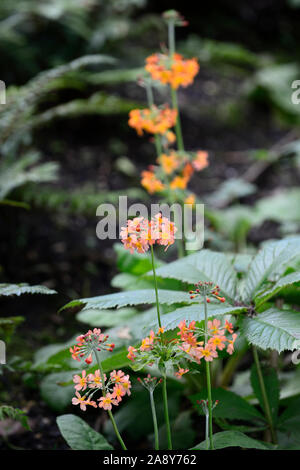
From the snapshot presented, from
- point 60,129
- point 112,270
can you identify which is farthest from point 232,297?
point 60,129

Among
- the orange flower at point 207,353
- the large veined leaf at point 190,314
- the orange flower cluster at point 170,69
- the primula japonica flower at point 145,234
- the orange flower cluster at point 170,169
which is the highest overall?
the orange flower cluster at point 170,69

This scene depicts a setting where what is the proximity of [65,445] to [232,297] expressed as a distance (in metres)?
0.72

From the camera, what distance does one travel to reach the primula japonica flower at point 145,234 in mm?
1021

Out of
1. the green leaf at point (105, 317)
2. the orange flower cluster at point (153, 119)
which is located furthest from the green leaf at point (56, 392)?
the orange flower cluster at point (153, 119)

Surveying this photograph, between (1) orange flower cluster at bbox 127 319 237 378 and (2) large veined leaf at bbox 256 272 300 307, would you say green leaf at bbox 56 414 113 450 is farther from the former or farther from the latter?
(2) large veined leaf at bbox 256 272 300 307

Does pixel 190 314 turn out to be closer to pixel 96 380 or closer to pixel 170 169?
pixel 96 380

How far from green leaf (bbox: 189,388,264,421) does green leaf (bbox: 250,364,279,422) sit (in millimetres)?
39

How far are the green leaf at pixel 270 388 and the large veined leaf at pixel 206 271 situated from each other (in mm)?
280

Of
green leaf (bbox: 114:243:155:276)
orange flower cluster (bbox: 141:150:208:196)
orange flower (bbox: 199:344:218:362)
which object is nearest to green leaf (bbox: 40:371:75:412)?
green leaf (bbox: 114:243:155:276)

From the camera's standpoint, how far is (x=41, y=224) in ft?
8.30

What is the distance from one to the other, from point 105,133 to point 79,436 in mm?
2628

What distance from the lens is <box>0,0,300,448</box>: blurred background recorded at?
2150mm

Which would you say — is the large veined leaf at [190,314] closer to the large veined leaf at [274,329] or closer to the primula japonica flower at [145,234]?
the large veined leaf at [274,329]

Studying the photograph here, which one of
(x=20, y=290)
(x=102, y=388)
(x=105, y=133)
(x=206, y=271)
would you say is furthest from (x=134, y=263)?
(x=105, y=133)
